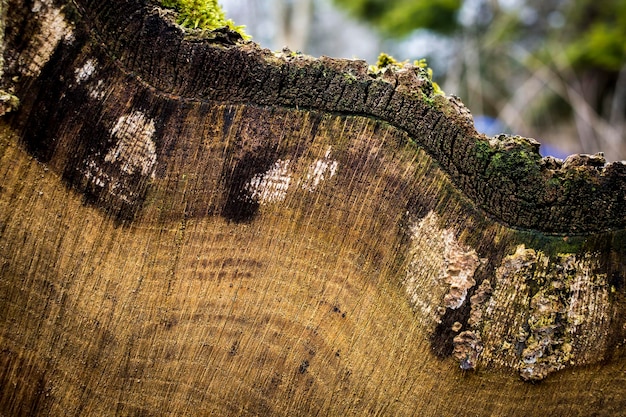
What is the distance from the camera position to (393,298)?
1454 millimetres

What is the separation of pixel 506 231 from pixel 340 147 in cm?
56

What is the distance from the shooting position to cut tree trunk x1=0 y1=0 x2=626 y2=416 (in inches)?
55.2

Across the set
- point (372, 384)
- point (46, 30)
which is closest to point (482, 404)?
point (372, 384)

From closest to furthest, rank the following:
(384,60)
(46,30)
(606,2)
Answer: (46,30), (384,60), (606,2)

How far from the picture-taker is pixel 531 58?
8133mm

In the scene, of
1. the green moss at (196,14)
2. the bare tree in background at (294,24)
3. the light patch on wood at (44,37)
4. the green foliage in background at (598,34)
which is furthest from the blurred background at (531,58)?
the light patch on wood at (44,37)

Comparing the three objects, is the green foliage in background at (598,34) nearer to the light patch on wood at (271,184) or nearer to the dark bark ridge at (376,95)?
the dark bark ridge at (376,95)

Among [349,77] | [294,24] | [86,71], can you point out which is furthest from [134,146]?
[294,24]

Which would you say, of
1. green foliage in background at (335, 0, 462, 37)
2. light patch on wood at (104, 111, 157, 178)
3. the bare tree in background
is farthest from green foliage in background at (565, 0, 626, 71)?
light patch on wood at (104, 111, 157, 178)

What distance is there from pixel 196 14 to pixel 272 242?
0.82m

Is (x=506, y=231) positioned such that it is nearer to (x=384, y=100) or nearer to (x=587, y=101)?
(x=384, y=100)

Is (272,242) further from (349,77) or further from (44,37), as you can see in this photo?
(44,37)

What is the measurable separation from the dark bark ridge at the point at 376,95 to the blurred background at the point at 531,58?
19.6 ft

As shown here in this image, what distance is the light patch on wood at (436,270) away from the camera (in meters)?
1.41
